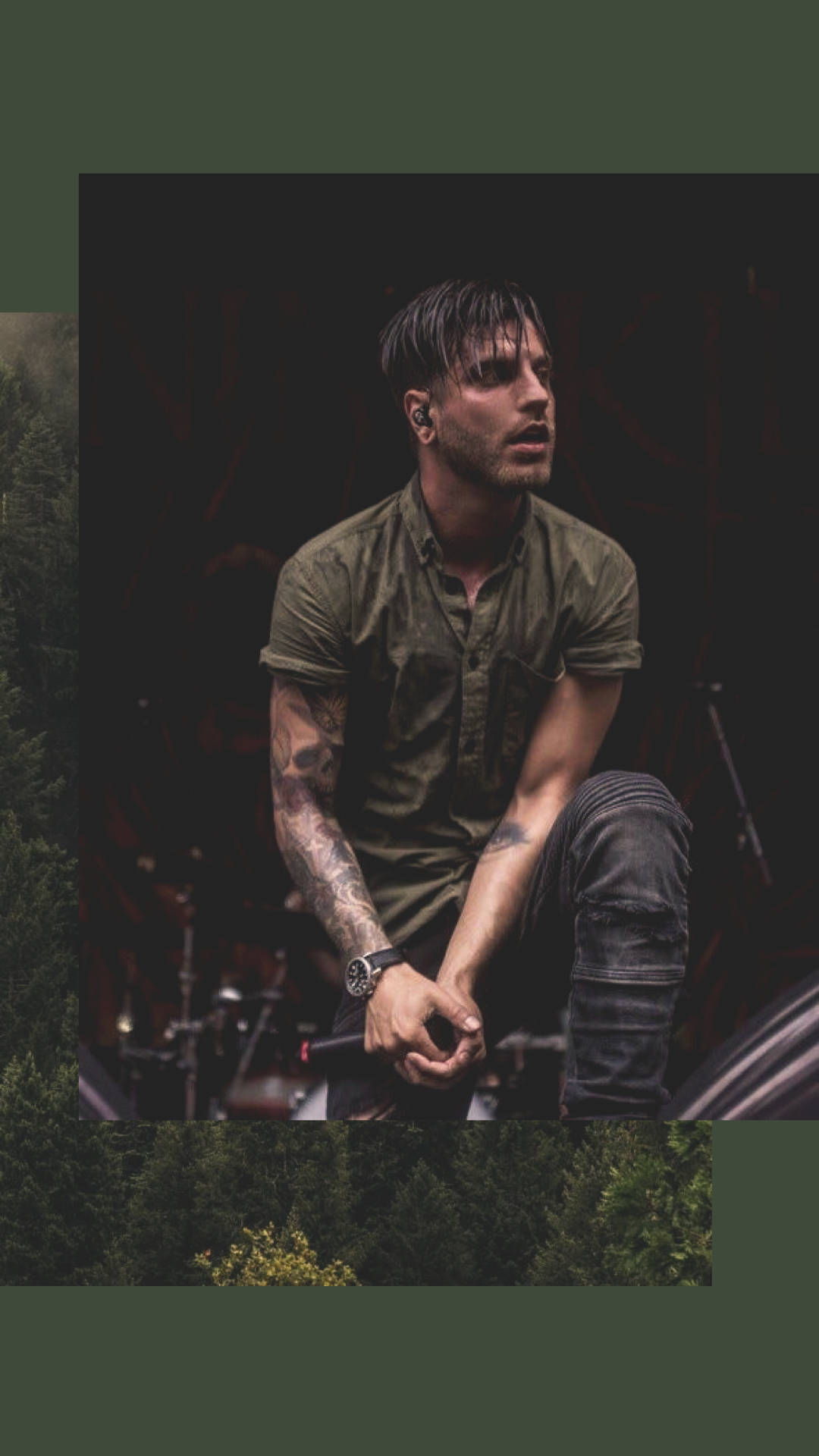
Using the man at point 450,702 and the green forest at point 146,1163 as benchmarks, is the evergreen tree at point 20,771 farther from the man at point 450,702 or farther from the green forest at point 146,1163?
the man at point 450,702

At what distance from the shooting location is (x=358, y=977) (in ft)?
28.8

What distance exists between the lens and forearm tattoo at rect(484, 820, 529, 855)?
8922 mm

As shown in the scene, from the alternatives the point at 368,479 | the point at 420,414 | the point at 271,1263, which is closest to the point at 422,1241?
the point at 271,1263

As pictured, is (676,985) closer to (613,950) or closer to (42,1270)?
(613,950)

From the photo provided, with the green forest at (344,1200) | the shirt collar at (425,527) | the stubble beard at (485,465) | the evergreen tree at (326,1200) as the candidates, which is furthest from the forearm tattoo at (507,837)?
the evergreen tree at (326,1200)

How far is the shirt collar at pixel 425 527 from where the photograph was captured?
29.3 ft

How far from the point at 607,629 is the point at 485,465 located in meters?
0.72

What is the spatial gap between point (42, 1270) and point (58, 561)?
268 cm

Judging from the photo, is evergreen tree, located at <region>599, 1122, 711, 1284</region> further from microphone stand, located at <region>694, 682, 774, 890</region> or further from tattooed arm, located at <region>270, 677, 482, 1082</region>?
tattooed arm, located at <region>270, 677, 482, 1082</region>

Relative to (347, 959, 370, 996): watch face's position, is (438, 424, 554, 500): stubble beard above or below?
above

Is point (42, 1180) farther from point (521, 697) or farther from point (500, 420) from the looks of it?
point (500, 420)

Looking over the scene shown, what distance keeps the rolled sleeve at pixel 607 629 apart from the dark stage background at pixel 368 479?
0.44ft

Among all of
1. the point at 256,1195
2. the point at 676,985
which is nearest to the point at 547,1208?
the point at 256,1195

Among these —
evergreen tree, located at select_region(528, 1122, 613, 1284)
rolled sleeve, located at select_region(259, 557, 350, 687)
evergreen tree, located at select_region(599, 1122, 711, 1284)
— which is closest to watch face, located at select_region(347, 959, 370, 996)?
rolled sleeve, located at select_region(259, 557, 350, 687)
